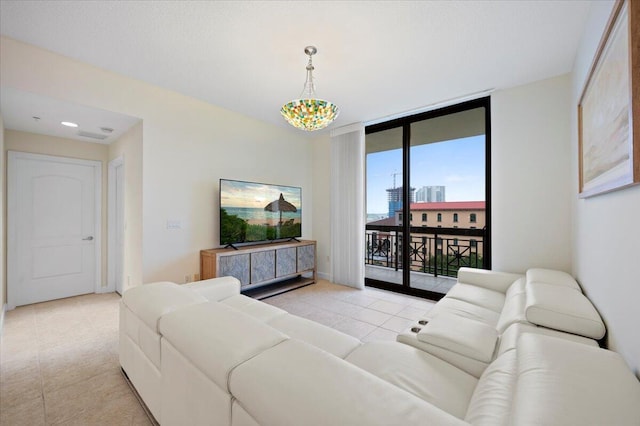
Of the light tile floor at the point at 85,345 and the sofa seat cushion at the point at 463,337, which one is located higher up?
the sofa seat cushion at the point at 463,337

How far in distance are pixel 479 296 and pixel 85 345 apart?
355 centimetres

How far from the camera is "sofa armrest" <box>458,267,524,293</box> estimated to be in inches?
97.3

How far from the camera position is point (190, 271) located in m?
3.34

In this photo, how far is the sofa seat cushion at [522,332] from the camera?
1.24 metres

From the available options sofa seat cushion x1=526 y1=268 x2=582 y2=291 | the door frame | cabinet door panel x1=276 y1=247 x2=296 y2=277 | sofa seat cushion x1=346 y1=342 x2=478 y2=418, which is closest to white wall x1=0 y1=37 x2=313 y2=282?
cabinet door panel x1=276 y1=247 x2=296 y2=277

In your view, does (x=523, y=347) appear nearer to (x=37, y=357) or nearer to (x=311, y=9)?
(x=311, y=9)

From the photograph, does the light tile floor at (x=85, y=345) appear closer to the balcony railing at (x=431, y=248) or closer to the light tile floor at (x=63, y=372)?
the light tile floor at (x=63, y=372)

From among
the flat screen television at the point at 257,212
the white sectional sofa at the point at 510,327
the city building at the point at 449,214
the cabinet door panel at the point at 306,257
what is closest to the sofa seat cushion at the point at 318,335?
the white sectional sofa at the point at 510,327

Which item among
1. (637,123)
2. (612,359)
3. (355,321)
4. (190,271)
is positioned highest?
(637,123)

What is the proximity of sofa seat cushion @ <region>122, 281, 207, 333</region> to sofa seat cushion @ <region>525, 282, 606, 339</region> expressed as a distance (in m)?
1.86

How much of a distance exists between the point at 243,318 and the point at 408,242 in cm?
317

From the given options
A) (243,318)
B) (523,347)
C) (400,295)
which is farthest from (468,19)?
(400,295)

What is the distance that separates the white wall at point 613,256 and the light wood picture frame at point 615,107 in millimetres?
99

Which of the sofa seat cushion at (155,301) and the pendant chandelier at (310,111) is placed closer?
the sofa seat cushion at (155,301)
